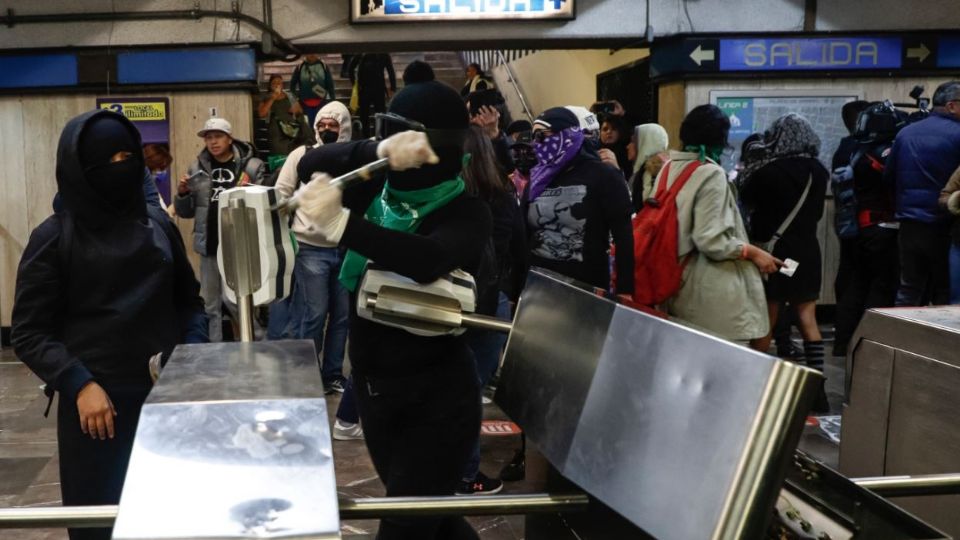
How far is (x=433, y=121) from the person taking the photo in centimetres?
251

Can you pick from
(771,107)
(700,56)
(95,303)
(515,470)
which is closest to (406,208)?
(95,303)

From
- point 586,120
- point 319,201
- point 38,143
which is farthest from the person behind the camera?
point 38,143

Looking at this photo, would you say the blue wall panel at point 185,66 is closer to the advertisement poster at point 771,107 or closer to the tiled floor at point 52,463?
the tiled floor at point 52,463

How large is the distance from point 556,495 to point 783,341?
552cm

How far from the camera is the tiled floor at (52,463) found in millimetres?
3896

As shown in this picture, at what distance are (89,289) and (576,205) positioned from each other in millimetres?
2263

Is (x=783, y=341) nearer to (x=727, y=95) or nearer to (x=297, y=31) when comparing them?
(x=727, y=95)

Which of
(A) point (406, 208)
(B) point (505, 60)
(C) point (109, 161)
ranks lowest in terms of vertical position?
(A) point (406, 208)

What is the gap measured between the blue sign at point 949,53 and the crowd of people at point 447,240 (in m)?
1.36

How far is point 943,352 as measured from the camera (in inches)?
92.6

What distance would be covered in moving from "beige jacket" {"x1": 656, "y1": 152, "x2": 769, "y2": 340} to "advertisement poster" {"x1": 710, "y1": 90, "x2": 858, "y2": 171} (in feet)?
12.1

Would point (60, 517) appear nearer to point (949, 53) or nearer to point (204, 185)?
point (204, 185)

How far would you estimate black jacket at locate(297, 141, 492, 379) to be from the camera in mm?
2262

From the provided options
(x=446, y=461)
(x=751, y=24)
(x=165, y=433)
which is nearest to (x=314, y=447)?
(x=165, y=433)
